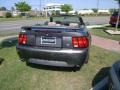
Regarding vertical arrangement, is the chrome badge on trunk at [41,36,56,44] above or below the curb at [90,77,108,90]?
above

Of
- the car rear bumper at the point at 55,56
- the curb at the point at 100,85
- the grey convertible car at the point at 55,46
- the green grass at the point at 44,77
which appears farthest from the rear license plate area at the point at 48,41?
the curb at the point at 100,85

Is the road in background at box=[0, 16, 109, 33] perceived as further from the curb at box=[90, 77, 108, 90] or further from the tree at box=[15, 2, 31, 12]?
the tree at box=[15, 2, 31, 12]

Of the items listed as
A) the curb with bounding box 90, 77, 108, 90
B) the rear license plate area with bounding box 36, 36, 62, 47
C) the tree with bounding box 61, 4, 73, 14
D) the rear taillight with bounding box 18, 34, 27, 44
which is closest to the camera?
the curb with bounding box 90, 77, 108, 90

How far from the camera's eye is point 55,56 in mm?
6172

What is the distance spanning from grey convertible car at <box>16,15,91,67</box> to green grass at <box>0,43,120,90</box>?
40cm

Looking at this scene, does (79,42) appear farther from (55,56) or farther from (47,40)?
(47,40)

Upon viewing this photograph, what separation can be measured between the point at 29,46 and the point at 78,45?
1230 millimetres

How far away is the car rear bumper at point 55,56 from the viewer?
6109 mm

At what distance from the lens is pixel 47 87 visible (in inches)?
234

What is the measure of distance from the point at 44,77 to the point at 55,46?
874 millimetres

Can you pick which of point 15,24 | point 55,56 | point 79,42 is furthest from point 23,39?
point 15,24

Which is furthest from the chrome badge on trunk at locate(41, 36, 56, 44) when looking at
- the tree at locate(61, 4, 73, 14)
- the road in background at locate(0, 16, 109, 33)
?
the tree at locate(61, 4, 73, 14)

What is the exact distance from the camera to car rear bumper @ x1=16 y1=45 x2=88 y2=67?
20.0 feet

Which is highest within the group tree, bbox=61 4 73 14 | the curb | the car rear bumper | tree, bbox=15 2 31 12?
the car rear bumper
